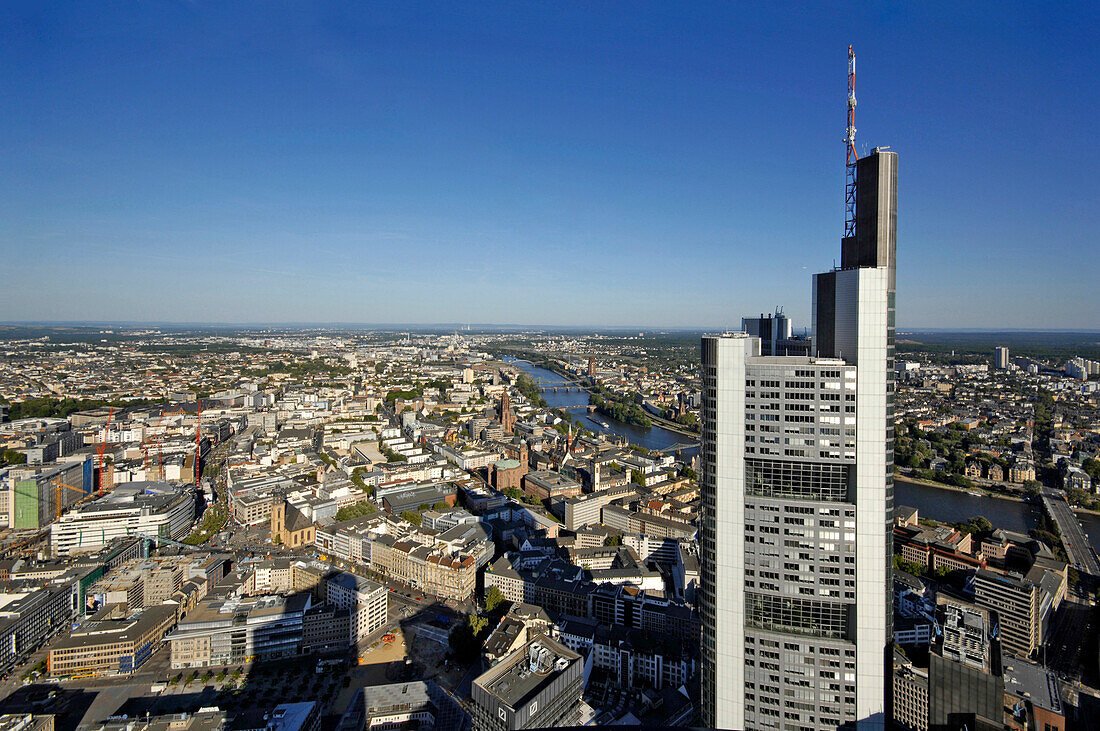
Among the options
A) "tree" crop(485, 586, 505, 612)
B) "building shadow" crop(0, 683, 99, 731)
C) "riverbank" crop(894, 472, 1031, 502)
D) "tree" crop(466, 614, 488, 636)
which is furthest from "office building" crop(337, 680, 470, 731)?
"riverbank" crop(894, 472, 1031, 502)

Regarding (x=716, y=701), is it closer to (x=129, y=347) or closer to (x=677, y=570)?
(x=677, y=570)

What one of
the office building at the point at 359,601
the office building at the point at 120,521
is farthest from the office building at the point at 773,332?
the office building at the point at 120,521

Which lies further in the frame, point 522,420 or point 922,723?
point 522,420

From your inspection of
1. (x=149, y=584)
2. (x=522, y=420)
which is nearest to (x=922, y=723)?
(x=149, y=584)

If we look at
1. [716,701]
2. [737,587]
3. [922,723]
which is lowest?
[922,723]

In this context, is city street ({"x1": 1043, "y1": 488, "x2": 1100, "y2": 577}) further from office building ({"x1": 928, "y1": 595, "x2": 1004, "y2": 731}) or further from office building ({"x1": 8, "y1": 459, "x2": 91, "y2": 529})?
office building ({"x1": 8, "y1": 459, "x2": 91, "y2": 529})

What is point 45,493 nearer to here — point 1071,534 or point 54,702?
point 54,702

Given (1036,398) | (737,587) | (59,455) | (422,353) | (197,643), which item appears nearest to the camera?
(737,587)
